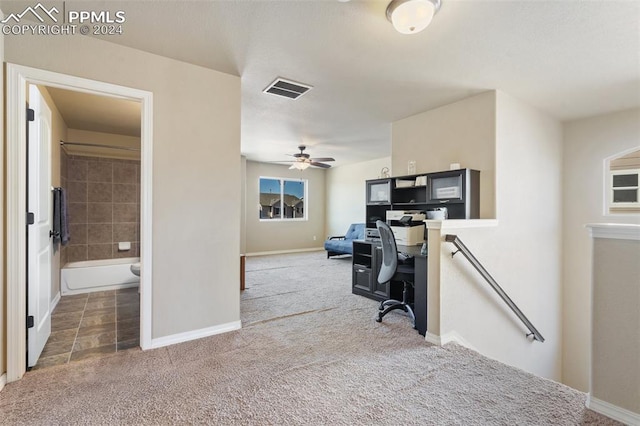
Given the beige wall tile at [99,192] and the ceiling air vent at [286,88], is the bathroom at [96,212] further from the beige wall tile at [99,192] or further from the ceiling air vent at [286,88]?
the ceiling air vent at [286,88]

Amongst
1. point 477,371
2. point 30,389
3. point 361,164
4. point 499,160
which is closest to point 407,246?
point 499,160

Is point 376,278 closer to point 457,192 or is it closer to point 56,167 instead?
point 457,192

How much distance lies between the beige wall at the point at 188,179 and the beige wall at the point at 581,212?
187 inches

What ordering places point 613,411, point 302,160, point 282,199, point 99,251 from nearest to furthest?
point 613,411
point 99,251
point 302,160
point 282,199

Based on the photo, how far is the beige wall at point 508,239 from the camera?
9.67ft

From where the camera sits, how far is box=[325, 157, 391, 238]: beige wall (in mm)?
8073

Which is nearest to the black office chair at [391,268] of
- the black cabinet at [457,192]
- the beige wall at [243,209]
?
the black cabinet at [457,192]

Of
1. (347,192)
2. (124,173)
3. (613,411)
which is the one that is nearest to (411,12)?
(613,411)

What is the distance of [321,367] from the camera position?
2246 mm

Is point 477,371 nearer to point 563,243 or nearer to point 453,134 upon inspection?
point 453,134

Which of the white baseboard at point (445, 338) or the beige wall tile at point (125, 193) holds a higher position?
the beige wall tile at point (125, 193)

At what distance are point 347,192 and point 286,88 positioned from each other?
18.3 feet

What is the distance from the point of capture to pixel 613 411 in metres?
1.77

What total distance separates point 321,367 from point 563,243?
4.34 metres
